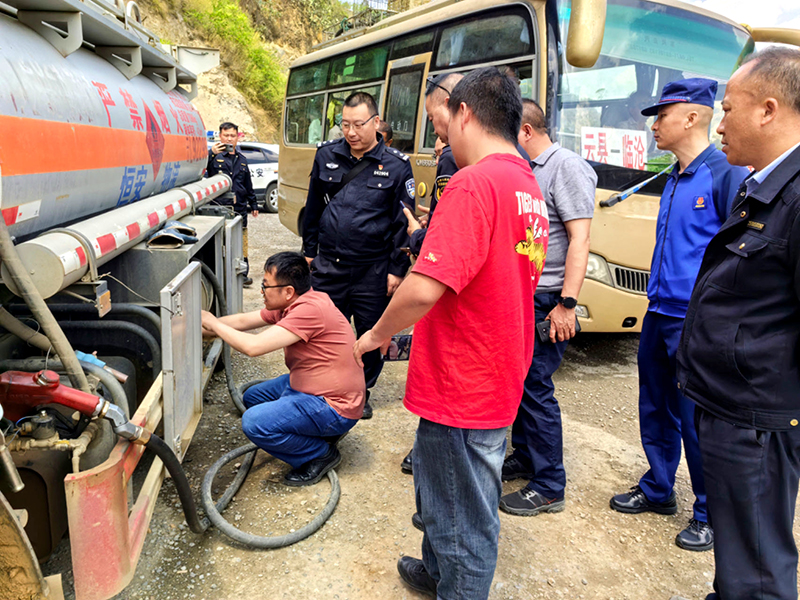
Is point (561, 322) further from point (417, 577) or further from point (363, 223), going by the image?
point (363, 223)

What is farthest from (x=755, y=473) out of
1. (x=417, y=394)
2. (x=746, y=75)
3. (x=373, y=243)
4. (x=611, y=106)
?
(x=611, y=106)

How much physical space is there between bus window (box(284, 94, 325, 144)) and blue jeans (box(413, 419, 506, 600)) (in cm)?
685

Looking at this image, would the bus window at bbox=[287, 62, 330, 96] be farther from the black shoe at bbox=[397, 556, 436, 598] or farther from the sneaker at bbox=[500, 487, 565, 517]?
the black shoe at bbox=[397, 556, 436, 598]

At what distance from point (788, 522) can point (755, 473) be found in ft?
0.55

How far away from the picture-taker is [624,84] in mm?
4559

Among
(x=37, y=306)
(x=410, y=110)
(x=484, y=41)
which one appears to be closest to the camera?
(x=37, y=306)

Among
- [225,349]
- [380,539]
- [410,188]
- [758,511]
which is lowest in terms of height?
[380,539]

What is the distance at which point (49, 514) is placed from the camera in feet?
6.56

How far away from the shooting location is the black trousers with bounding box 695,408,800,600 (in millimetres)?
1819

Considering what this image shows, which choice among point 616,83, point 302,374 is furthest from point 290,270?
point 616,83

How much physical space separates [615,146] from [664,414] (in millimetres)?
2324

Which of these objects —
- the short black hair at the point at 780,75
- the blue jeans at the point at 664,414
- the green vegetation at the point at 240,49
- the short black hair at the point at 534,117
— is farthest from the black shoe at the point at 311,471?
the green vegetation at the point at 240,49

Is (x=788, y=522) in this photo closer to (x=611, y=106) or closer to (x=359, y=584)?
(x=359, y=584)

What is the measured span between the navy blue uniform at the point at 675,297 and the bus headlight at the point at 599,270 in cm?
159
